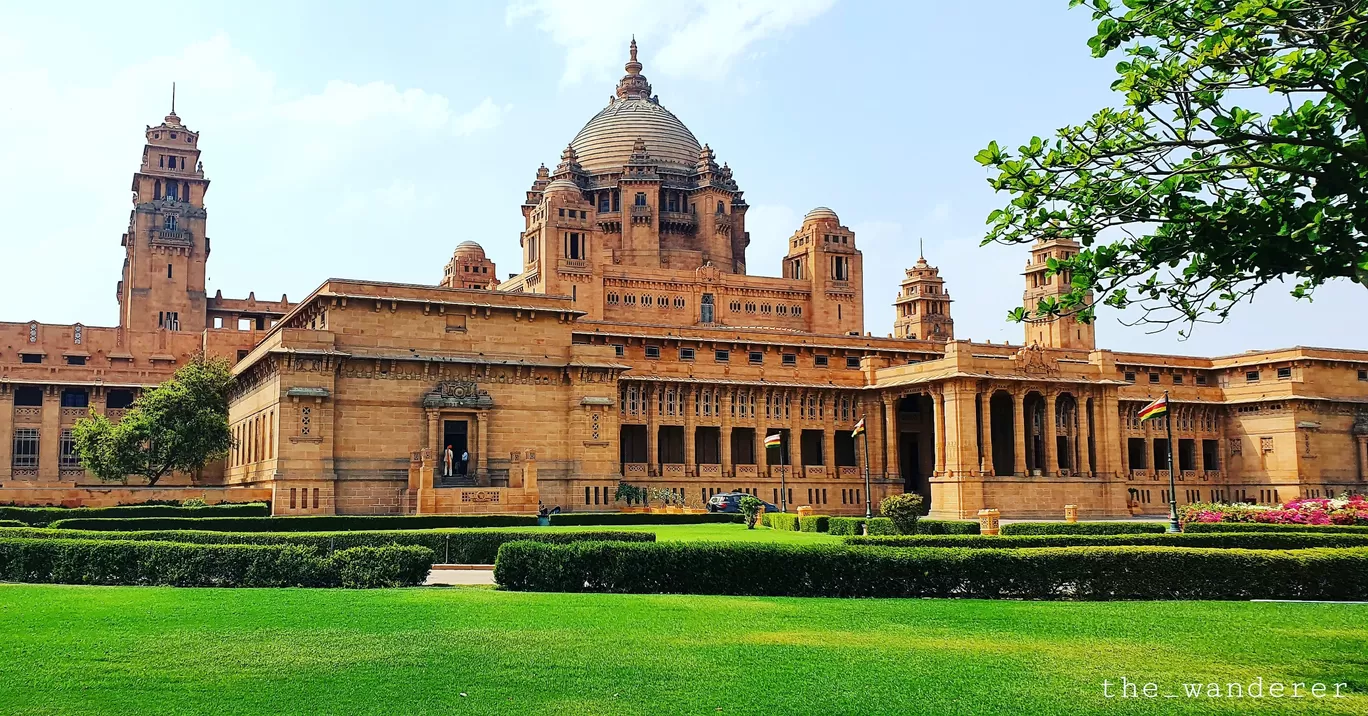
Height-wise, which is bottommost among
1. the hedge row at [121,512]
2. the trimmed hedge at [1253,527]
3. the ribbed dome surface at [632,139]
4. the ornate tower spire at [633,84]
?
the trimmed hedge at [1253,527]

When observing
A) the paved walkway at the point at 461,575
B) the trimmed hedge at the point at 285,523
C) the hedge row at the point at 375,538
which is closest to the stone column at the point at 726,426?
the trimmed hedge at the point at 285,523

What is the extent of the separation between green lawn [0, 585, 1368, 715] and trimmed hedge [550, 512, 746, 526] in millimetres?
25516

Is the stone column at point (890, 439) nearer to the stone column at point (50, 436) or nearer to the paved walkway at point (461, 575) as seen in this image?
the paved walkway at point (461, 575)

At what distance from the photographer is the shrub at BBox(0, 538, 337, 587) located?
21.8 metres

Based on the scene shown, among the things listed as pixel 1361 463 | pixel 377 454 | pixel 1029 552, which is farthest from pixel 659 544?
pixel 1361 463

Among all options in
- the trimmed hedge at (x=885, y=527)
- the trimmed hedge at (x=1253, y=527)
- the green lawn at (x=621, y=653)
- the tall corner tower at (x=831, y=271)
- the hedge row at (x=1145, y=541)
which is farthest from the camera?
the tall corner tower at (x=831, y=271)

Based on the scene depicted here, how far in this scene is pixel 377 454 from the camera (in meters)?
53.2

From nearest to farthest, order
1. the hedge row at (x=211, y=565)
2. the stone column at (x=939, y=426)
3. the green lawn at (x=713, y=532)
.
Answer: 1. the hedge row at (x=211, y=565)
2. the green lawn at (x=713, y=532)
3. the stone column at (x=939, y=426)

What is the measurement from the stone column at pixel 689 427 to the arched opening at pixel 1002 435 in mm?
17402

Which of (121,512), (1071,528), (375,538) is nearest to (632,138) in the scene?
(121,512)

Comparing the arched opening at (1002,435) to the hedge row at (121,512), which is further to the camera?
the arched opening at (1002,435)

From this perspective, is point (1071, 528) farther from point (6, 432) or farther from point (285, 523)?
point (6, 432)

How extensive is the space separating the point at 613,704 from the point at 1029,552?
1265cm

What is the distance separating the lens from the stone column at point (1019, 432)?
64.2m
